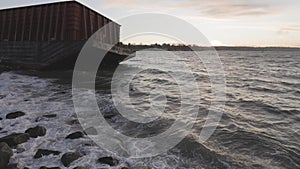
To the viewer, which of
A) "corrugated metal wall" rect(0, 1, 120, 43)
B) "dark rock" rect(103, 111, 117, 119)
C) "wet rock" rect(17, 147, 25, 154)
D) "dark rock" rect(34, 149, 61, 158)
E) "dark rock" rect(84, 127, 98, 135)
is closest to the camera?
"dark rock" rect(34, 149, 61, 158)

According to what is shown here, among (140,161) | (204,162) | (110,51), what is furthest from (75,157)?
(110,51)

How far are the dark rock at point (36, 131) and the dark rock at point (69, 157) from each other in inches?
61.7

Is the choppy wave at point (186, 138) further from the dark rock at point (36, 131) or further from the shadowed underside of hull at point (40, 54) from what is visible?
the shadowed underside of hull at point (40, 54)

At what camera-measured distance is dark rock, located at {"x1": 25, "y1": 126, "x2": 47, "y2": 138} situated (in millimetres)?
6132

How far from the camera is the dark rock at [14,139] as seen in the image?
557 centimetres

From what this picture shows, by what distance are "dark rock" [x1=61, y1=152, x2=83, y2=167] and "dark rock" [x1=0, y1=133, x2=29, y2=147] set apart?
1.47m

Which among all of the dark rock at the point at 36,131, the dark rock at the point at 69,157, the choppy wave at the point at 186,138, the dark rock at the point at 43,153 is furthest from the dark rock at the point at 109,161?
the dark rock at the point at 36,131

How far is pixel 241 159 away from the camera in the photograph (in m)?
5.69

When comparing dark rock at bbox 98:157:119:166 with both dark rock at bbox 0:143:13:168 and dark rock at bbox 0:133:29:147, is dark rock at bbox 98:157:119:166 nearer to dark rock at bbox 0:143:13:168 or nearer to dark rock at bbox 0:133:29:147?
dark rock at bbox 0:143:13:168

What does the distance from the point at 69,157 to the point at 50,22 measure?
44.7 ft

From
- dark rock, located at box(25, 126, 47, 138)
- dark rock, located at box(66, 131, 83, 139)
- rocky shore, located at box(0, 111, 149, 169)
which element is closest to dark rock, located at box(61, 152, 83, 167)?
rocky shore, located at box(0, 111, 149, 169)

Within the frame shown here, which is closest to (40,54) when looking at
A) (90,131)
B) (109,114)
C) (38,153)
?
(109,114)

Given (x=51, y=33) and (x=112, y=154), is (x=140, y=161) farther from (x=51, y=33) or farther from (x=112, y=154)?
(x=51, y=33)

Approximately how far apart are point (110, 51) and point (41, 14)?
5737mm
